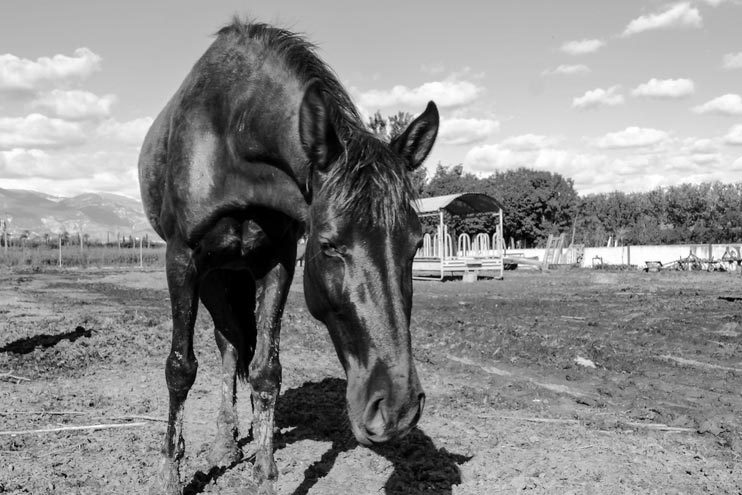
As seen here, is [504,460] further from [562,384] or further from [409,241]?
[562,384]

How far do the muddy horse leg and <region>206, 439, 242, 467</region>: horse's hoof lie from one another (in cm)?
50

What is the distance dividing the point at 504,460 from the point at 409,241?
8.23ft

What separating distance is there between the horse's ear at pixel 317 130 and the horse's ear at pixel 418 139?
0.98 ft

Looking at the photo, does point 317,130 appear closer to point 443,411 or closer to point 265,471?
point 265,471

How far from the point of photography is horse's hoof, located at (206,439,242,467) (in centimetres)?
441

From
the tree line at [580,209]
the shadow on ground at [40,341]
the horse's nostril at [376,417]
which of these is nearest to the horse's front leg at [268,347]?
the horse's nostril at [376,417]

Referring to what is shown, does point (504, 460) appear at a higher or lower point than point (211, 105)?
lower

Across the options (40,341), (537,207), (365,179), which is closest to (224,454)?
(365,179)

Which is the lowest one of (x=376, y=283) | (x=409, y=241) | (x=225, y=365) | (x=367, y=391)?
(x=225, y=365)

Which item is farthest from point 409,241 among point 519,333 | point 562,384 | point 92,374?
point 519,333

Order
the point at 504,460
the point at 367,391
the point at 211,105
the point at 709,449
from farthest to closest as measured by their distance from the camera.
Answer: the point at 709,449 < the point at 504,460 < the point at 211,105 < the point at 367,391

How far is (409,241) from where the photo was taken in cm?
258

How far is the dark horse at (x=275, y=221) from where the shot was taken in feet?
8.14

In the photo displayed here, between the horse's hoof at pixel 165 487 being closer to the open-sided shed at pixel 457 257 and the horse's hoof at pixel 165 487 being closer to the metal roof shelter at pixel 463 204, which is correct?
the open-sided shed at pixel 457 257
